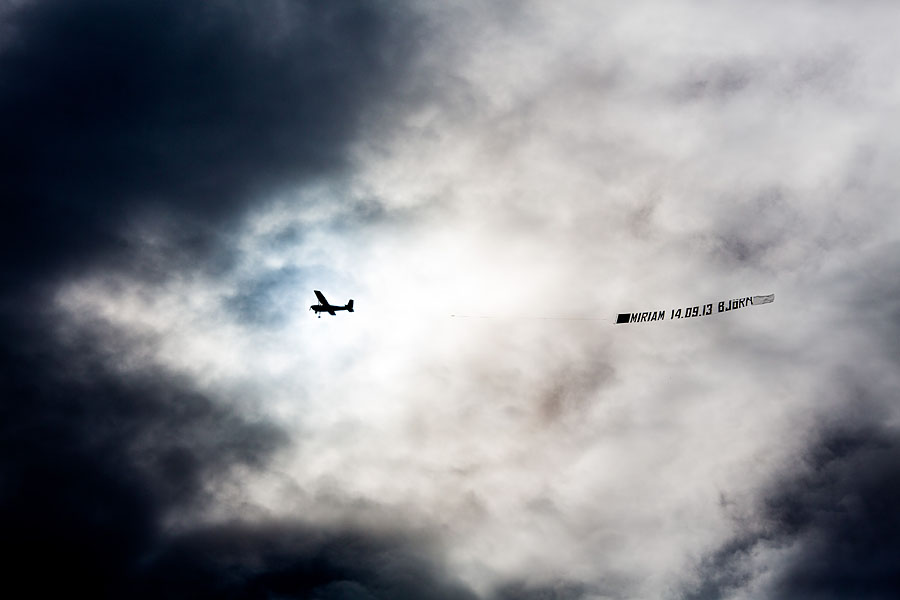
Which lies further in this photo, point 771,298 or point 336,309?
point 336,309

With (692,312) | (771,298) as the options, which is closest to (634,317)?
(692,312)

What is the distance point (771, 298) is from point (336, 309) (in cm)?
10388

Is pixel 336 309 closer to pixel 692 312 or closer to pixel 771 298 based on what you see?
pixel 692 312

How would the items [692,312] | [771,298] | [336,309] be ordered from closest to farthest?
[771,298] → [692,312] → [336,309]

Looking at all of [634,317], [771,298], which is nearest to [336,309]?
[634,317]

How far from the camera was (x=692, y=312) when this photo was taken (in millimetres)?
113562

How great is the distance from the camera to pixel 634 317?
11150 centimetres

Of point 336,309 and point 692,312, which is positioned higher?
point 336,309

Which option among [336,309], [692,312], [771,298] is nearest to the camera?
[771,298]

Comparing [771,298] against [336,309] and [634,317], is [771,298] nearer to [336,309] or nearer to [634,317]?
[634,317]

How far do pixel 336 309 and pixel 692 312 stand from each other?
90939 millimetres

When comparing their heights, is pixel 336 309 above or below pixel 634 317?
above

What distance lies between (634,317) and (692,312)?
11.5m

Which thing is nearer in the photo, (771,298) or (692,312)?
(771,298)
